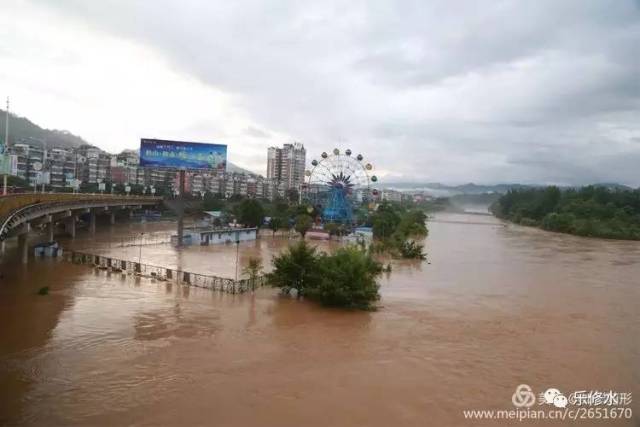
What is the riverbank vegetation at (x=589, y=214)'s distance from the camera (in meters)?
71.4

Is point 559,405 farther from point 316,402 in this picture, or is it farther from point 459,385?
point 316,402

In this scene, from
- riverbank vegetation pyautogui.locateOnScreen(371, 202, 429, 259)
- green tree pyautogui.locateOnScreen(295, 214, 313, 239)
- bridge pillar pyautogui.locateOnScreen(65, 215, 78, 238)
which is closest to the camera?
riverbank vegetation pyautogui.locateOnScreen(371, 202, 429, 259)

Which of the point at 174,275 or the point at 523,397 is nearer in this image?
the point at 523,397

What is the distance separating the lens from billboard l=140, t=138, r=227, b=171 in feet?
123

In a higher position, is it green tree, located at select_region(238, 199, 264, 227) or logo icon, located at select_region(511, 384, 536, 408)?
green tree, located at select_region(238, 199, 264, 227)

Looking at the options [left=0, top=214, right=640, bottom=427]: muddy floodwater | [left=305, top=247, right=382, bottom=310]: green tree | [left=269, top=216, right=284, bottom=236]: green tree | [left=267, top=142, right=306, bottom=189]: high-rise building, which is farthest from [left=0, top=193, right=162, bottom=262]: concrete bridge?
[left=267, top=142, right=306, bottom=189]: high-rise building

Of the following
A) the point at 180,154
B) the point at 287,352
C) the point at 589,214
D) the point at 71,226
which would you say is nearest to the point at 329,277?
the point at 287,352

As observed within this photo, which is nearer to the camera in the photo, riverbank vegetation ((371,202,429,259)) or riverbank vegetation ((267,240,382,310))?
riverbank vegetation ((267,240,382,310))

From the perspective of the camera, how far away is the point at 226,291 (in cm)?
2147

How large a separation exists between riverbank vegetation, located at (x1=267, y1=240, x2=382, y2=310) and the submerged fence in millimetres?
1331

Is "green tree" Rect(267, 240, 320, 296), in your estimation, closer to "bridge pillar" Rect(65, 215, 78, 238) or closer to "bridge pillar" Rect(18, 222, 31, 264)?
"bridge pillar" Rect(18, 222, 31, 264)

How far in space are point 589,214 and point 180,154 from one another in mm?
70231

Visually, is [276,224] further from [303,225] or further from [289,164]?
[289,164]

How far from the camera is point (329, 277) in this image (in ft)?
64.6
